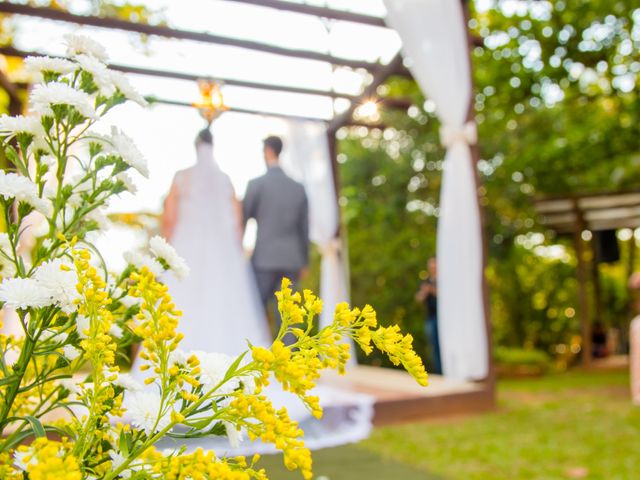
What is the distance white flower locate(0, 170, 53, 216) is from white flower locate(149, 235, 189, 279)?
0.13m

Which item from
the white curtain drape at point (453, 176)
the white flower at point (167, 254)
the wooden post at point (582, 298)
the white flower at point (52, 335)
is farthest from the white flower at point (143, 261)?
the wooden post at point (582, 298)

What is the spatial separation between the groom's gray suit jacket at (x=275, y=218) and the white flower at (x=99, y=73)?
400cm

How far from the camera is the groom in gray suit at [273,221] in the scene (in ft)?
15.8

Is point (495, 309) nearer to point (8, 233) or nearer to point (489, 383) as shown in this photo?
point (489, 383)

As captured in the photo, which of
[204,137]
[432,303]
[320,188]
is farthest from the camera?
[320,188]

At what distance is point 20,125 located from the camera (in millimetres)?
728

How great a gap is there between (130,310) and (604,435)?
4107mm

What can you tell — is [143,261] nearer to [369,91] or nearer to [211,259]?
[211,259]

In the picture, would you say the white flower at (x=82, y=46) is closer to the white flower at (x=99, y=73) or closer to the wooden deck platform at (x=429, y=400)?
the white flower at (x=99, y=73)

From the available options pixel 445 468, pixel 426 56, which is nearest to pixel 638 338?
pixel 445 468

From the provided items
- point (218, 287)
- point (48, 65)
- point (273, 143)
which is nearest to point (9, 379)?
point (48, 65)

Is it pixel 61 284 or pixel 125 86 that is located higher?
pixel 125 86

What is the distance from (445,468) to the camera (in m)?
3.31

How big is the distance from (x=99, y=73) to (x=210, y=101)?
4871 millimetres
